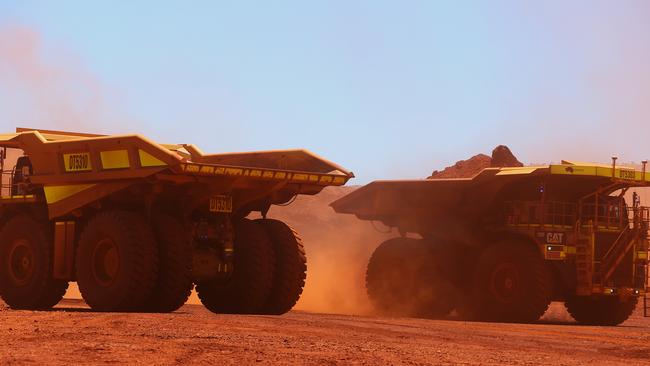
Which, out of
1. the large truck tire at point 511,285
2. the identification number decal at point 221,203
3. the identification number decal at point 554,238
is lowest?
the large truck tire at point 511,285

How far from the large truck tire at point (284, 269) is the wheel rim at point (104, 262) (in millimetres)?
2340

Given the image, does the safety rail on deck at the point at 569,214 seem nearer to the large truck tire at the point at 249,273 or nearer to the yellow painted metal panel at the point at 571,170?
the yellow painted metal panel at the point at 571,170

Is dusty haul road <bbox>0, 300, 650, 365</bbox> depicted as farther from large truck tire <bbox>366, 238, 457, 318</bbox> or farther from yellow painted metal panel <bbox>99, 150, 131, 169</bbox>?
large truck tire <bbox>366, 238, 457, 318</bbox>

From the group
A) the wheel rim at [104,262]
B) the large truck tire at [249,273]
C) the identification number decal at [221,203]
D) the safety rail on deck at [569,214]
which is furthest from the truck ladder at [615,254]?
the wheel rim at [104,262]

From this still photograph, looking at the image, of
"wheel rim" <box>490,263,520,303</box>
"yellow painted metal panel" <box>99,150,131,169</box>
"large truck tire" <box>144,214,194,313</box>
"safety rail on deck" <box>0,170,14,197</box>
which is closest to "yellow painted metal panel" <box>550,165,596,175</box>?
"wheel rim" <box>490,263,520,303</box>

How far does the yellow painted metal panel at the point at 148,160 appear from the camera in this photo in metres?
15.6

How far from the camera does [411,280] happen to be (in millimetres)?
23438

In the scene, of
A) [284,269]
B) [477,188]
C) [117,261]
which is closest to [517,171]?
[477,188]

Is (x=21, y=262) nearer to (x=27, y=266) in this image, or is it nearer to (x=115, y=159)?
(x=27, y=266)

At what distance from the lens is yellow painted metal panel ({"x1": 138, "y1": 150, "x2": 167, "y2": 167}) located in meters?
15.6

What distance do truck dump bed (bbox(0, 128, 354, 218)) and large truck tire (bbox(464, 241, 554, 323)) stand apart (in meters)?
5.08

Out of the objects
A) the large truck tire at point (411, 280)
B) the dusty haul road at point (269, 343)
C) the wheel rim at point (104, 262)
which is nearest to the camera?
the dusty haul road at point (269, 343)

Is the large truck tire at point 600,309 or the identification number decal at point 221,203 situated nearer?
the identification number decal at point 221,203

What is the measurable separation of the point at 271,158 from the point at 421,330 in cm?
325
